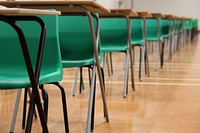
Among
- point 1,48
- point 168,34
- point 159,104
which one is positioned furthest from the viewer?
point 168,34

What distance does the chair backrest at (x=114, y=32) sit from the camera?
3566 mm

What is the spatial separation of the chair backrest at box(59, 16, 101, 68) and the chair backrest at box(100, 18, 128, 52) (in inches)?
42.0

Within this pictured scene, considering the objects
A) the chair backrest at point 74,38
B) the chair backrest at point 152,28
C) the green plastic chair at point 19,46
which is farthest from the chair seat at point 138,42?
the green plastic chair at point 19,46

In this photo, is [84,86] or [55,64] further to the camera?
[84,86]

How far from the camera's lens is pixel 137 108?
9.39 feet

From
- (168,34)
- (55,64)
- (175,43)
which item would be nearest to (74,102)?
(55,64)

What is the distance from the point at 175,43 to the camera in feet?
26.5

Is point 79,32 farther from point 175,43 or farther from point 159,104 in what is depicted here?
point 175,43

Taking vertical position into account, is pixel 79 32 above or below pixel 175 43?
above

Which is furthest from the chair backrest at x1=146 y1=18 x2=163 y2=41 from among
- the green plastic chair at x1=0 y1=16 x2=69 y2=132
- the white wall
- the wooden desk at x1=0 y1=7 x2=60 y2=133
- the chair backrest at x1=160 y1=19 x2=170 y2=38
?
the white wall

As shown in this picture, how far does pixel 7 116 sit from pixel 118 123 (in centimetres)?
78

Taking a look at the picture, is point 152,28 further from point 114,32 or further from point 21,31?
point 21,31

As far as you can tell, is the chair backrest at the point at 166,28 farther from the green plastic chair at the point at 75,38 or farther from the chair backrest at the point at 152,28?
the green plastic chair at the point at 75,38

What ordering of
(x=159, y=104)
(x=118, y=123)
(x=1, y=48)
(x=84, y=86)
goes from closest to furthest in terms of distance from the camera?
(x=1, y=48), (x=118, y=123), (x=159, y=104), (x=84, y=86)
